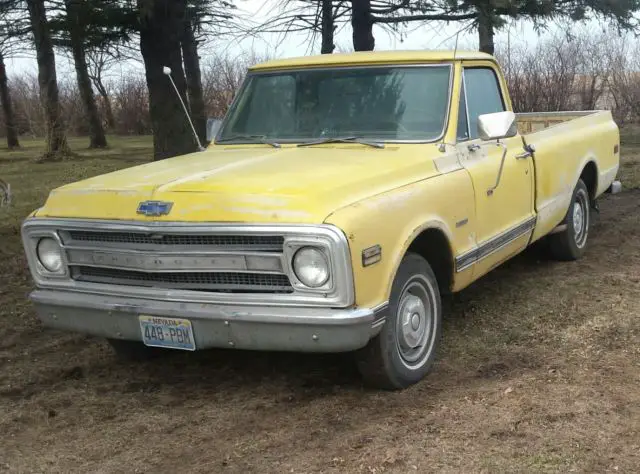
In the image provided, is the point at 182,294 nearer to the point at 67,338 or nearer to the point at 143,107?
the point at 67,338

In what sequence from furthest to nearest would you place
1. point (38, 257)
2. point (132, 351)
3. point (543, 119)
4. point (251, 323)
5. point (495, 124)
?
1. point (543, 119)
2. point (132, 351)
3. point (495, 124)
4. point (38, 257)
5. point (251, 323)

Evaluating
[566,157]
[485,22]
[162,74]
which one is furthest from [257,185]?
[485,22]

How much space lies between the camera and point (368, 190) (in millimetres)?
3869

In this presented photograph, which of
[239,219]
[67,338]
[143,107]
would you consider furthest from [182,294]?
[143,107]

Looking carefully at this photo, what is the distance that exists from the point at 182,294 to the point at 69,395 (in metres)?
1.13

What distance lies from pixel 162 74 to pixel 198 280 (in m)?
7.97

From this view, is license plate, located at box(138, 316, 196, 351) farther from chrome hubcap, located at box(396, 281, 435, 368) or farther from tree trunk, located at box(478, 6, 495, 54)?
tree trunk, located at box(478, 6, 495, 54)

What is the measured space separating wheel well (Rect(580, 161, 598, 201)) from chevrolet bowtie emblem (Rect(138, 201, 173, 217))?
4490mm

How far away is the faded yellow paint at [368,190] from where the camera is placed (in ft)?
11.9

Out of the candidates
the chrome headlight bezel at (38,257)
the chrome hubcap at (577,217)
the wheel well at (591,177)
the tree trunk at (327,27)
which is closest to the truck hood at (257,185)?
the chrome headlight bezel at (38,257)

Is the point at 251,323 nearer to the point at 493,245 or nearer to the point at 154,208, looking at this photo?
the point at 154,208

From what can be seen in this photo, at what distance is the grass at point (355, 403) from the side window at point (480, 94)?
1.43 meters

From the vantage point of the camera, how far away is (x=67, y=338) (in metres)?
5.48

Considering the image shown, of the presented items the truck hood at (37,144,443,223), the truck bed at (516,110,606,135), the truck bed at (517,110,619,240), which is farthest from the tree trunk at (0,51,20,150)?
the truck hood at (37,144,443,223)
